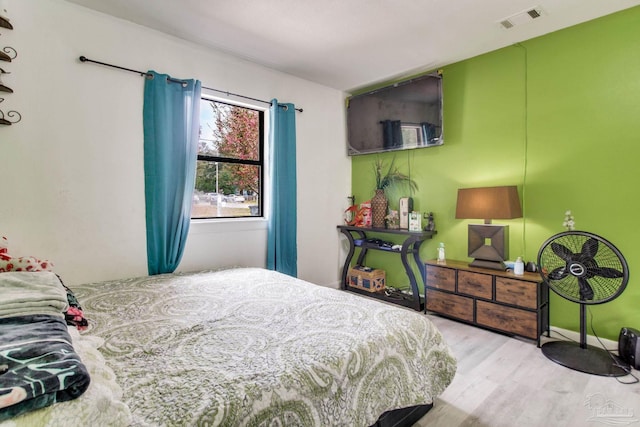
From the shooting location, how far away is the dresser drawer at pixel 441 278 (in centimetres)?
294

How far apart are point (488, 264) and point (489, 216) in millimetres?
467

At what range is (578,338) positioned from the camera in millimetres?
2531

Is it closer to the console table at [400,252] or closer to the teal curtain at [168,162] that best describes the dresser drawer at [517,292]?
the console table at [400,252]

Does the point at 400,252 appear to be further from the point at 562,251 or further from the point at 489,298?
the point at 562,251

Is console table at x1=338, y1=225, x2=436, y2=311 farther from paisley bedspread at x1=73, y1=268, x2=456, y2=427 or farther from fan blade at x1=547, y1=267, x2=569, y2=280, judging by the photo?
paisley bedspread at x1=73, y1=268, x2=456, y2=427

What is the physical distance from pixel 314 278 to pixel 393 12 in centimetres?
272

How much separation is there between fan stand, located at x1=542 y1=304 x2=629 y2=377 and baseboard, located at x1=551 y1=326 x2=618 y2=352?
0.09 m

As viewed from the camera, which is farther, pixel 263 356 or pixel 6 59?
pixel 6 59

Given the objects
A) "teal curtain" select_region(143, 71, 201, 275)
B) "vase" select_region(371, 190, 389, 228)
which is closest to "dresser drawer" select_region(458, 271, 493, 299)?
"vase" select_region(371, 190, 389, 228)

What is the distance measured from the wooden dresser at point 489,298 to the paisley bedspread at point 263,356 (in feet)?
4.13

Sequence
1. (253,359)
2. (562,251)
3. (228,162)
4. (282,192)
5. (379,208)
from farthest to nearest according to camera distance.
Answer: (379,208) → (282,192) → (228,162) → (562,251) → (253,359)

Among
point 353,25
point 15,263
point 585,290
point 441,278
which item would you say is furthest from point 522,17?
point 15,263

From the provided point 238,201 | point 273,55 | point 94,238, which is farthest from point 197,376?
point 273,55

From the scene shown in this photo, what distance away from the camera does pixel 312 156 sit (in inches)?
148
